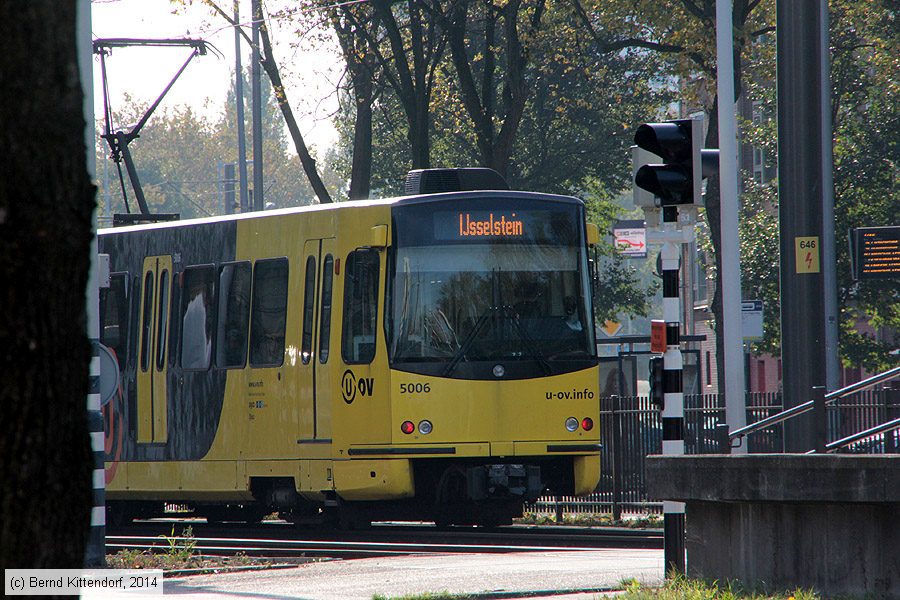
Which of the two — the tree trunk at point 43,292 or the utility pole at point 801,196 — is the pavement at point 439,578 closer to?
the utility pole at point 801,196

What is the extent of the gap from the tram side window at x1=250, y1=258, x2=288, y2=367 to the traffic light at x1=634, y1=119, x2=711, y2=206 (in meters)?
7.06

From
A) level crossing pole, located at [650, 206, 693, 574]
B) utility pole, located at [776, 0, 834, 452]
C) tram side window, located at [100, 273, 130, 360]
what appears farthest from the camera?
tram side window, located at [100, 273, 130, 360]

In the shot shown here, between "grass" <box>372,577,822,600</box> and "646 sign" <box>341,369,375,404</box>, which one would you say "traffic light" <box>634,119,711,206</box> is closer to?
"grass" <box>372,577,822,600</box>

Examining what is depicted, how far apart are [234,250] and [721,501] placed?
9.61m

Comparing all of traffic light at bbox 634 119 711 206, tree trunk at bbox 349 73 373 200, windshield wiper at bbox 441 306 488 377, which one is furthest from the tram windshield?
tree trunk at bbox 349 73 373 200

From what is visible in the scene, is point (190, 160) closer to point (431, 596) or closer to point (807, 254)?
point (807, 254)

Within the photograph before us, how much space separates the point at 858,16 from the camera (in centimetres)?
3081

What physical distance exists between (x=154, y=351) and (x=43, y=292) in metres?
15.6

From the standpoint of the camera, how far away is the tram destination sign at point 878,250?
16.9 meters

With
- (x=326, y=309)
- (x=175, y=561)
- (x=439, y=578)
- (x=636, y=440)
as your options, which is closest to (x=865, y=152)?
(x=636, y=440)

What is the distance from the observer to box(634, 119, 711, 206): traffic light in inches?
420

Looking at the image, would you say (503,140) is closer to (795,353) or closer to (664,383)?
(795,353)

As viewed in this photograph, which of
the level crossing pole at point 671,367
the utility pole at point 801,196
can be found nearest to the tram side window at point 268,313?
the utility pole at point 801,196

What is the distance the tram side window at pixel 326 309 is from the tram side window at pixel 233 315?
1345mm
